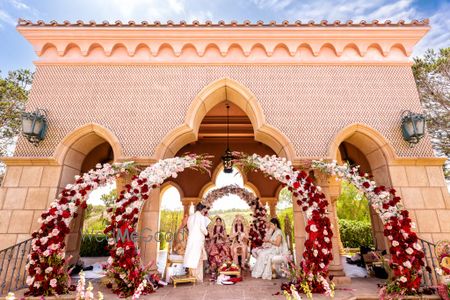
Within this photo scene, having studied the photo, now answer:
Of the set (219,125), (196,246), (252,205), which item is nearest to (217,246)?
(196,246)

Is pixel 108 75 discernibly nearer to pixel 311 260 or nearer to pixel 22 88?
pixel 311 260

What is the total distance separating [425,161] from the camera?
5.07 metres

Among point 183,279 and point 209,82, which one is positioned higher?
point 209,82

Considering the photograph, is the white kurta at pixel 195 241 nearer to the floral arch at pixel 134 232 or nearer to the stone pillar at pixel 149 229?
the stone pillar at pixel 149 229

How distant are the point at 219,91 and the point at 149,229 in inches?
138

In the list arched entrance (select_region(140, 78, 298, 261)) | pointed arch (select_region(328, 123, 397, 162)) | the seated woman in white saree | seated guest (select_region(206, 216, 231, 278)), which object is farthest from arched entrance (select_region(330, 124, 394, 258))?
seated guest (select_region(206, 216, 231, 278))

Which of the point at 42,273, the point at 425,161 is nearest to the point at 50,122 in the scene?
the point at 42,273

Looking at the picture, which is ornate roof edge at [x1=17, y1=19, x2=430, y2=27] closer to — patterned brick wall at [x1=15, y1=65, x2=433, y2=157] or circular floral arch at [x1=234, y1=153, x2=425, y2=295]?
patterned brick wall at [x1=15, y1=65, x2=433, y2=157]

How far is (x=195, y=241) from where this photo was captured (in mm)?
5375

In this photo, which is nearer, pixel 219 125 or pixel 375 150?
pixel 375 150

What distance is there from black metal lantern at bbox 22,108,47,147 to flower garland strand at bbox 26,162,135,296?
1.51m

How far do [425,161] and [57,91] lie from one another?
835 centimetres

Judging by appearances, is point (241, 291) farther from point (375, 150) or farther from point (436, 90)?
point (436, 90)

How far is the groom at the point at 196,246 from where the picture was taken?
5.14 meters
